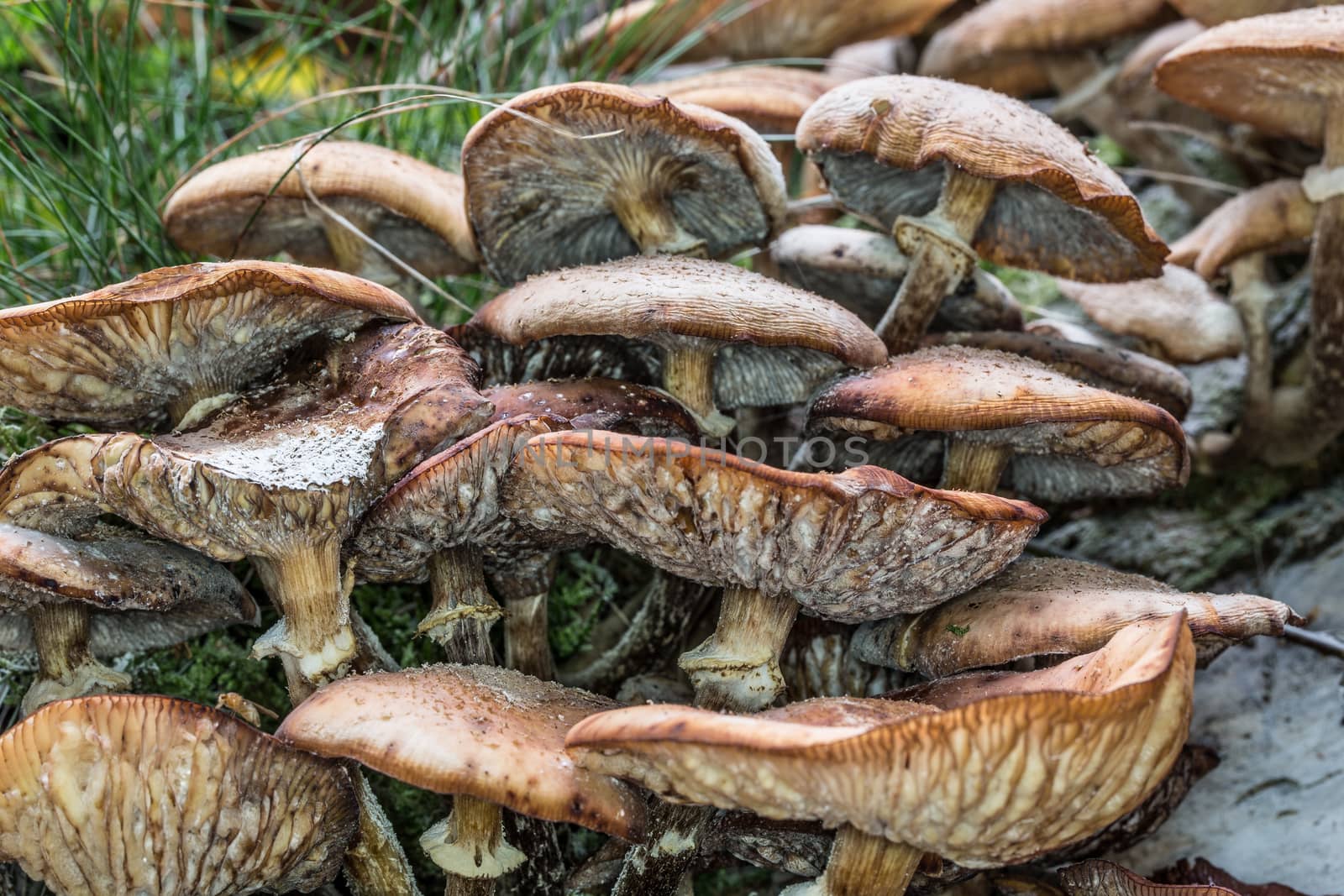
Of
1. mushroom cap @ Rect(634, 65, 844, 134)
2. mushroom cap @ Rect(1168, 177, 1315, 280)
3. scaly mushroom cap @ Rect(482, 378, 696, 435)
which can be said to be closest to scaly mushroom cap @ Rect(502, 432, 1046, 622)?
scaly mushroom cap @ Rect(482, 378, 696, 435)

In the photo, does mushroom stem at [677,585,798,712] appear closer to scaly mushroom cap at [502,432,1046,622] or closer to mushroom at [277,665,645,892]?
scaly mushroom cap at [502,432,1046,622]

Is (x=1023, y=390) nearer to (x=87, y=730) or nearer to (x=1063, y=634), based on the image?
(x=1063, y=634)

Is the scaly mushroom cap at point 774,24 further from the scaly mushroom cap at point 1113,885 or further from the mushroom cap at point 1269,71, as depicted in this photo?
the scaly mushroom cap at point 1113,885

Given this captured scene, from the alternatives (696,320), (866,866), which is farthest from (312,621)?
(866,866)

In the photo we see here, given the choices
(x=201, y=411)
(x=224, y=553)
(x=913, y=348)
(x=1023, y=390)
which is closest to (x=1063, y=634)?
(x=1023, y=390)

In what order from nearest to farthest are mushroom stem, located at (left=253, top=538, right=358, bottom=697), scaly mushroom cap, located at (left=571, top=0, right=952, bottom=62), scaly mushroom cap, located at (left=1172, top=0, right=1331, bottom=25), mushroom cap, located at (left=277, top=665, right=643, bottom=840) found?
1. mushroom cap, located at (left=277, top=665, right=643, bottom=840)
2. mushroom stem, located at (left=253, top=538, right=358, bottom=697)
3. scaly mushroom cap, located at (left=1172, top=0, right=1331, bottom=25)
4. scaly mushroom cap, located at (left=571, top=0, right=952, bottom=62)

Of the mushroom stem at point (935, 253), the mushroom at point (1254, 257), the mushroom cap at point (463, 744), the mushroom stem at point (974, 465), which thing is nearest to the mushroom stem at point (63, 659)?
the mushroom cap at point (463, 744)
